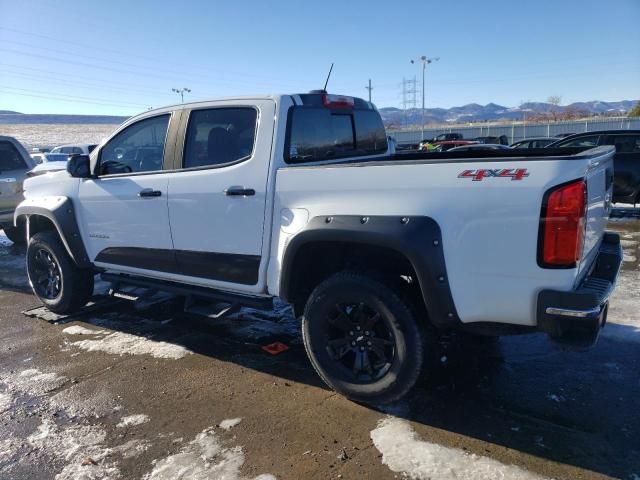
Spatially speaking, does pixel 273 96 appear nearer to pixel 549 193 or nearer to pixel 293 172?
pixel 293 172

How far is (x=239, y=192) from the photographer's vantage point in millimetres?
3672

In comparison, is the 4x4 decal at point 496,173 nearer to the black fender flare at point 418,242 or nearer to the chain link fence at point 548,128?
the black fender flare at point 418,242

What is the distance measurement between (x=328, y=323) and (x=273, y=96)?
5.49 ft

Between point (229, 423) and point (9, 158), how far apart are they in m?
8.12

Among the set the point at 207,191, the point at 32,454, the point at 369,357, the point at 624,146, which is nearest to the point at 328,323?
the point at 369,357

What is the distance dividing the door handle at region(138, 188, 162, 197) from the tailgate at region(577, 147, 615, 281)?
10.0 ft

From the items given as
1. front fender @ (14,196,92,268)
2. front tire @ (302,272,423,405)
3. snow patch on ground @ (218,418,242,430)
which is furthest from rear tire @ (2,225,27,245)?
front tire @ (302,272,423,405)

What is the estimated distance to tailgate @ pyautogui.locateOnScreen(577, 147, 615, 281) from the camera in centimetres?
280

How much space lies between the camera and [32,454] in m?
3.03

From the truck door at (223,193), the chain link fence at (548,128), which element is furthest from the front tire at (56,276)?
the chain link fence at (548,128)

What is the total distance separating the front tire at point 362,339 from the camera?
3.14m

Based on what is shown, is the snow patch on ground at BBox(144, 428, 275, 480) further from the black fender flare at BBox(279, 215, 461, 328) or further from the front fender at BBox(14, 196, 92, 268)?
the front fender at BBox(14, 196, 92, 268)

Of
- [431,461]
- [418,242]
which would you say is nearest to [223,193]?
[418,242]

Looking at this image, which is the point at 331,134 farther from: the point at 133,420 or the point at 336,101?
the point at 133,420
